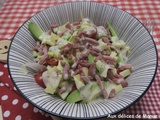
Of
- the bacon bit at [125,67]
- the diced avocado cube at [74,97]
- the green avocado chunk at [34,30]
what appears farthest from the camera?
the green avocado chunk at [34,30]

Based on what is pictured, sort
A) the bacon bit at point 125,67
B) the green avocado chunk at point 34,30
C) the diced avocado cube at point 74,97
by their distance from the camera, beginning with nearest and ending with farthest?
the diced avocado cube at point 74,97 → the bacon bit at point 125,67 → the green avocado chunk at point 34,30

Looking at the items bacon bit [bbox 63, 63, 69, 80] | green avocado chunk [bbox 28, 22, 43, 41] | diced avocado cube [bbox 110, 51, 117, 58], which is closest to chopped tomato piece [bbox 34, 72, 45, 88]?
bacon bit [bbox 63, 63, 69, 80]

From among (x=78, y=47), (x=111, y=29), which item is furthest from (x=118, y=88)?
(x=111, y=29)

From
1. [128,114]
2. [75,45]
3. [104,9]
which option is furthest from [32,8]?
[128,114]

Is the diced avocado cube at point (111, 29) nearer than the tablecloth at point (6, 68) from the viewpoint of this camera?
No

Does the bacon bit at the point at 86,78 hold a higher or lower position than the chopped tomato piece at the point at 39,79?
lower

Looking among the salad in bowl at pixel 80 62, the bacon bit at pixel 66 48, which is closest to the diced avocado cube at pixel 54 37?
the salad in bowl at pixel 80 62

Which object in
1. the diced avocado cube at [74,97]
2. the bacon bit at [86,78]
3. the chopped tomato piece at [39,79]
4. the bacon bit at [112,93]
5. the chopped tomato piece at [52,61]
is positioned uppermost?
the chopped tomato piece at [52,61]

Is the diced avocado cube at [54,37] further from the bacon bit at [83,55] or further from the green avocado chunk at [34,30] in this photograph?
the bacon bit at [83,55]
